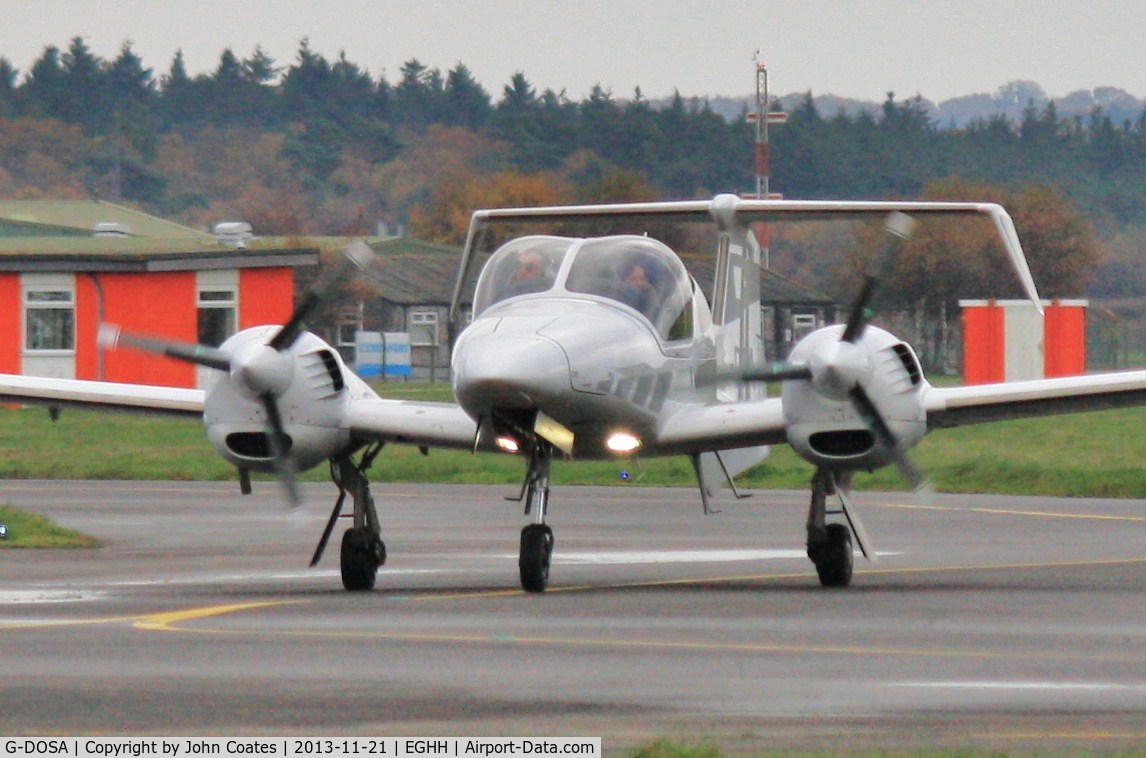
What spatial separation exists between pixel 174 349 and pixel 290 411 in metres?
1.08

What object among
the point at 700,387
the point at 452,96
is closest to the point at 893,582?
the point at 700,387

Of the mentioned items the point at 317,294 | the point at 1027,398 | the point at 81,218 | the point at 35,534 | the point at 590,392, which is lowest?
the point at 35,534

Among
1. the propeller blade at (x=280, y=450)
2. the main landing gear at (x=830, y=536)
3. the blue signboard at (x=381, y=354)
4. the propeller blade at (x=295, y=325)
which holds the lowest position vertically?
the blue signboard at (x=381, y=354)

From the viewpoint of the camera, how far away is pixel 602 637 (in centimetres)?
1295

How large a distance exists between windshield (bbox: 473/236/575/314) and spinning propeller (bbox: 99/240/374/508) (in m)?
1.03

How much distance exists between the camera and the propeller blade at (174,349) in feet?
54.4

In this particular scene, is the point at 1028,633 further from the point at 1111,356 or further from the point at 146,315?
the point at 1111,356

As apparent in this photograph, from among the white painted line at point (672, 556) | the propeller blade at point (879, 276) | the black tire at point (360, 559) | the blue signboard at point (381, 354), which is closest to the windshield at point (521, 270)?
the black tire at point (360, 559)

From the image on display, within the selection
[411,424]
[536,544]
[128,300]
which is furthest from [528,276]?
[128,300]

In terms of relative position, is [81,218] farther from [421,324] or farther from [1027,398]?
[1027,398]

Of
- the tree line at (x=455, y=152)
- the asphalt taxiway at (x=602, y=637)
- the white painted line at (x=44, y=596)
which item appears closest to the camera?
the asphalt taxiway at (x=602, y=637)

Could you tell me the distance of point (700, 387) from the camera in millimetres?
17922

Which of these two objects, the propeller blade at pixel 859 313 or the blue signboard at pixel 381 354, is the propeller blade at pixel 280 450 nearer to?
the propeller blade at pixel 859 313

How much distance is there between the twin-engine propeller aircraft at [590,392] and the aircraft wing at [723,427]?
0.02 metres
